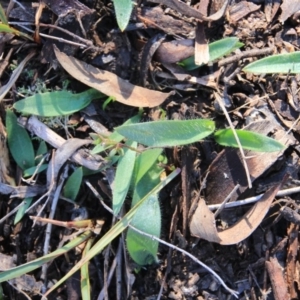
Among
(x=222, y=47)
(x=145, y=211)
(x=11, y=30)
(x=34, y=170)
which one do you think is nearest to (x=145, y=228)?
(x=145, y=211)

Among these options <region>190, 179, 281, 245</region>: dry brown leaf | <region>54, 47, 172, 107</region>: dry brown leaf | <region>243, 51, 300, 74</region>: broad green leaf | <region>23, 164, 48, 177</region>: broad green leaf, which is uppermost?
<region>243, 51, 300, 74</region>: broad green leaf

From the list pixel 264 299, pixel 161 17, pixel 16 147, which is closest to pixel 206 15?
pixel 161 17

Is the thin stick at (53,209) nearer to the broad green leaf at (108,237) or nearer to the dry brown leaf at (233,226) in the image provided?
Result: the broad green leaf at (108,237)

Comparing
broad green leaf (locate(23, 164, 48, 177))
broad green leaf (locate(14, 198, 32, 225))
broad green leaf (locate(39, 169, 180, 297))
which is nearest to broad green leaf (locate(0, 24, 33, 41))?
broad green leaf (locate(23, 164, 48, 177))

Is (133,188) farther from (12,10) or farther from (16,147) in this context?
(12,10)

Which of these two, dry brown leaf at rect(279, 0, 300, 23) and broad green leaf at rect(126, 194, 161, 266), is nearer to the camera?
broad green leaf at rect(126, 194, 161, 266)

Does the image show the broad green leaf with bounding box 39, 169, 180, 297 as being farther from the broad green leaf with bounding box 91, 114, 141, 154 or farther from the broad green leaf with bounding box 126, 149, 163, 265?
the broad green leaf with bounding box 91, 114, 141, 154

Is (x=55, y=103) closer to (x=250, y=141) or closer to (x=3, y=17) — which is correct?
(x=3, y=17)
